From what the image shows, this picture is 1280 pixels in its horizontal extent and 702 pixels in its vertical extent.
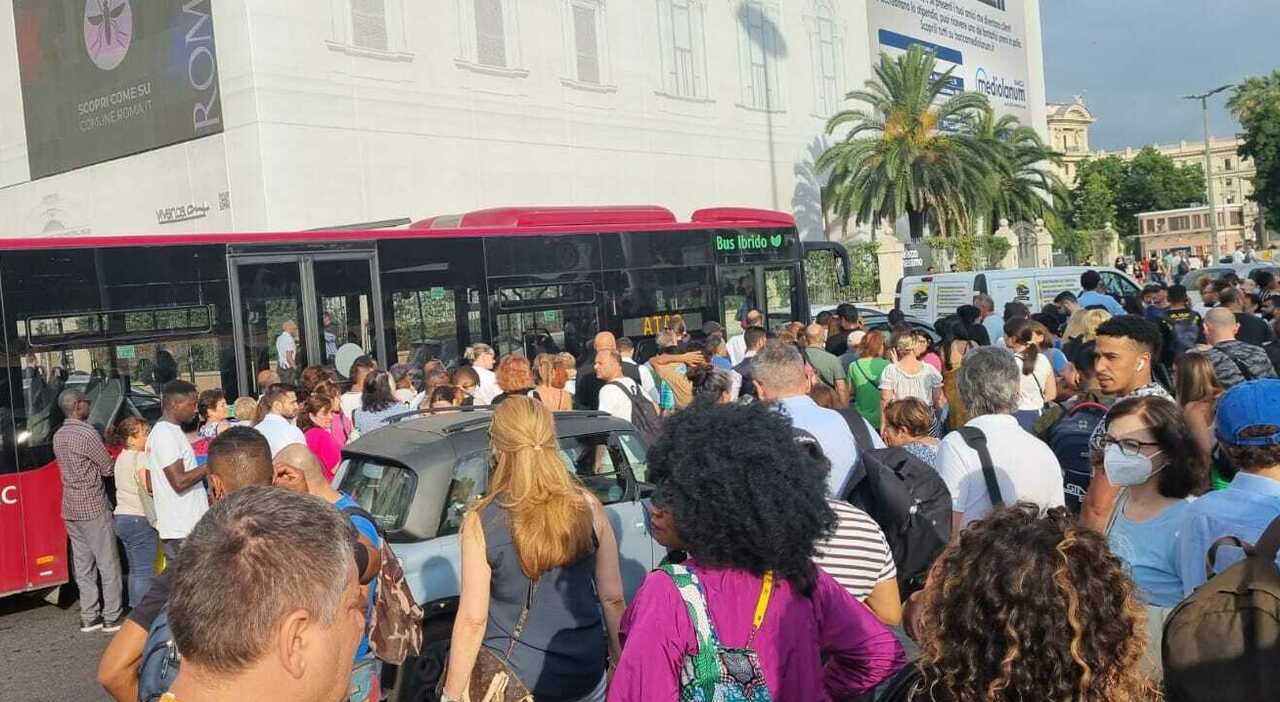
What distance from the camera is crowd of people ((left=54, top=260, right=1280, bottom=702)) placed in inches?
82.0

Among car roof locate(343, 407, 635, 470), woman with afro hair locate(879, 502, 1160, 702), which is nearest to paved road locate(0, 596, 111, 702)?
car roof locate(343, 407, 635, 470)

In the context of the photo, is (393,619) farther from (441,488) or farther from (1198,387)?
(1198,387)

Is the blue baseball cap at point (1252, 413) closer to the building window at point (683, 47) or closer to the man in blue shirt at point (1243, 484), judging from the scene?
the man in blue shirt at point (1243, 484)

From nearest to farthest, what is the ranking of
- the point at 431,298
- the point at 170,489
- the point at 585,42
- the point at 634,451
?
the point at 634,451, the point at 170,489, the point at 431,298, the point at 585,42

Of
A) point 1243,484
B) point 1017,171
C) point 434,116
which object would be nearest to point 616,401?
point 1243,484

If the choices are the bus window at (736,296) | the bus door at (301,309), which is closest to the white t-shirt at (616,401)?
the bus door at (301,309)

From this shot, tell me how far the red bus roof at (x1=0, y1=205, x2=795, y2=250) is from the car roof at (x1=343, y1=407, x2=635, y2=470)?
5264 millimetres

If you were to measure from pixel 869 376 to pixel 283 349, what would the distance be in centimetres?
617

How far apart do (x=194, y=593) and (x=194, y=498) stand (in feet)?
20.4

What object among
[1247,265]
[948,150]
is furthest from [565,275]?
[948,150]

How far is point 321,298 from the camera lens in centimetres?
1267

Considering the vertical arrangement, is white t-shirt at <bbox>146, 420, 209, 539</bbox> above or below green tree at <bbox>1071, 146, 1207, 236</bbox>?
below

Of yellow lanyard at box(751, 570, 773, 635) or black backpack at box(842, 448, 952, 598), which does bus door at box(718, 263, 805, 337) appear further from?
yellow lanyard at box(751, 570, 773, 635)

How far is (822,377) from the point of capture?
10.6 metres
